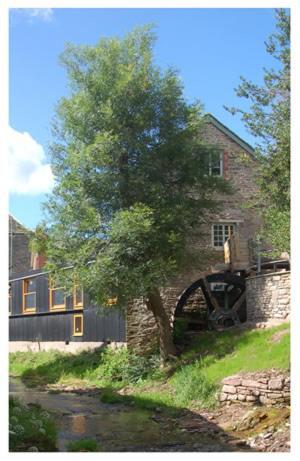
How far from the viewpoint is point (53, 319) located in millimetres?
24094

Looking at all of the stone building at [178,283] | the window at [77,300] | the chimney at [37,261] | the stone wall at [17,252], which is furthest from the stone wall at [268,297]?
the stone wall at [17,252]

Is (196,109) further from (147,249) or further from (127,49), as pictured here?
(147,249)

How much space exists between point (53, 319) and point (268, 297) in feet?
33.0

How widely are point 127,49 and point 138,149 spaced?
9.01ft

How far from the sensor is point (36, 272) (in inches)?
1019

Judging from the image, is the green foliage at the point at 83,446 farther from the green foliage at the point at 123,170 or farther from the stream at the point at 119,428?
the green foliage at the point at 123,170

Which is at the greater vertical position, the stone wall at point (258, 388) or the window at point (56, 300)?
the window at point (56, 300)

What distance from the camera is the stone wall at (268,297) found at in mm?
16422

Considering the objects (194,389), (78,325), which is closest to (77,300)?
(78,325)

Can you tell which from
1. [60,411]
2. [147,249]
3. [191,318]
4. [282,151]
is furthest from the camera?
[191,318]

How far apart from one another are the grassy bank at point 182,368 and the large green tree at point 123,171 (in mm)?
2191

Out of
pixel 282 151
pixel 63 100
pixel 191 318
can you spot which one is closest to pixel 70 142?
pixel 63 100

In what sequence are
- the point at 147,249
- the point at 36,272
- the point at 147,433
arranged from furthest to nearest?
the point at 36,272 < the point at 147,249 < the point at 147,433

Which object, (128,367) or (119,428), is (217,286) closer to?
(128,367)
